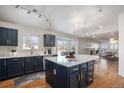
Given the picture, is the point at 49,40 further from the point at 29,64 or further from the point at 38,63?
the point at 29,64

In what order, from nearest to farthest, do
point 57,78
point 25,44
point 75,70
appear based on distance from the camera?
point 75,70, point 57,78, point 25,44

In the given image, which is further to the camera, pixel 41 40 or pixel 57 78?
pixel 41 40

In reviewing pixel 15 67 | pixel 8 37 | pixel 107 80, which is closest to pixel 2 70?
pixel 15 67

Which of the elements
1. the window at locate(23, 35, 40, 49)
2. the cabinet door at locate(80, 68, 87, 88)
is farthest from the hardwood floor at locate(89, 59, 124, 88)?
the window at locate(23, 35, 40, 49)

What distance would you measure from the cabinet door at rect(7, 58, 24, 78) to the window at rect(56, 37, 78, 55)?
10.1 feet

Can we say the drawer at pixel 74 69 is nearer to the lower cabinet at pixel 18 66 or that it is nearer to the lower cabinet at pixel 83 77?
the lower cabinet at pixel 83 77

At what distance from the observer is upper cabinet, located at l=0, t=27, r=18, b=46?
11.5 feet

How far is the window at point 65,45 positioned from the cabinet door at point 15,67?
3.09 m

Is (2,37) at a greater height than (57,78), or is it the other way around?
(2,37)
